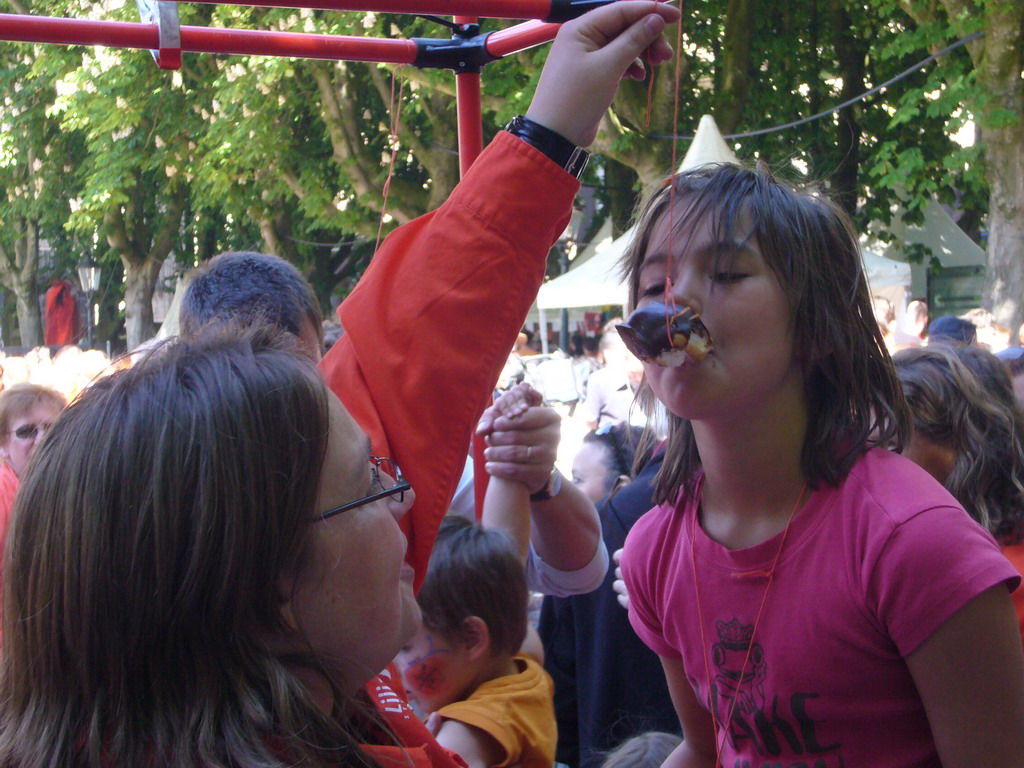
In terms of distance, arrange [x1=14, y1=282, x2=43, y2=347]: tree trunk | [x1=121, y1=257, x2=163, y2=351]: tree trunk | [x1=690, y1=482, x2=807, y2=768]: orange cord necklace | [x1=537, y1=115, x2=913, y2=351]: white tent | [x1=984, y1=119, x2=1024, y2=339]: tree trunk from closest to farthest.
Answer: [x1=690, y1=482, x2=807, y2=768]: orange cord necklace → [x1=537, y1=115, x2=913, y2=351]: white tent → [x1=984, y1=119, x2=1024, y2=339]: tree trunk → [x1=121, y1=257, x2=163, y2=351]: tree trunk → [x1=14, y1=282, x2=43, y2=347]: tree trunk

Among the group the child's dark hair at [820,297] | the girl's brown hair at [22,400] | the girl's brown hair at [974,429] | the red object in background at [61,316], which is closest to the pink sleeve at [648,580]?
the child's dark hair at [820,297]

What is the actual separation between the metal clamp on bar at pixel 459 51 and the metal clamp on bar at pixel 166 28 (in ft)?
1.49

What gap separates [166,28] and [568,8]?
0.57 meters

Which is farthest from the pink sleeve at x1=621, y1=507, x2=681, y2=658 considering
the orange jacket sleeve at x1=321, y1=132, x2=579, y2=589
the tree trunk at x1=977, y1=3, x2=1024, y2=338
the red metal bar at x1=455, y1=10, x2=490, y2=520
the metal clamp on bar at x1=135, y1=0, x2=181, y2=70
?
the tree trunk at x1=977, y1=3, x2=1024, y2=338

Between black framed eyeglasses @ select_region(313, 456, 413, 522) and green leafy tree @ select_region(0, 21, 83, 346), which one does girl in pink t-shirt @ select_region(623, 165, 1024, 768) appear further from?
green leafy tree @ select_region(0, 21, 83, 346)

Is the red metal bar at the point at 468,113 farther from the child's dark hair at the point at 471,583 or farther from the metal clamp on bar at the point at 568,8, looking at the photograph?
the child's dark hair at the point at 471,583

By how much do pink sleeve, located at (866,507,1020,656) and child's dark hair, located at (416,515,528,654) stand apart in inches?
33.4

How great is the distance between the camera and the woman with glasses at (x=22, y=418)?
3.48m

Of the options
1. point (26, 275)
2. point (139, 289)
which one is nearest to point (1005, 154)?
A: point (139, 289)

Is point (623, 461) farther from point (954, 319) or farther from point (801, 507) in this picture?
point (954, 319)

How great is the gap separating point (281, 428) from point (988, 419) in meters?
1.53

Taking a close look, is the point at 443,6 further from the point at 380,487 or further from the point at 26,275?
the point at 26,275

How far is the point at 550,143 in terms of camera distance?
3.84 feet

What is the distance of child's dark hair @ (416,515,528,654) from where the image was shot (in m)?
1.87
